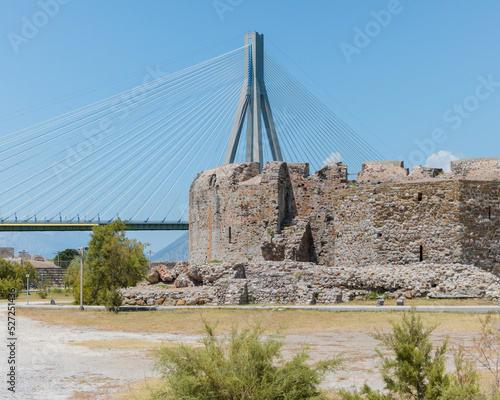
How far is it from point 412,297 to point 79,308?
14.0m

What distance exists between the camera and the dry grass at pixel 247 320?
15758 mm

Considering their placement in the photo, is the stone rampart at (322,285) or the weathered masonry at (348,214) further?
the weathered masonry at (348,214)

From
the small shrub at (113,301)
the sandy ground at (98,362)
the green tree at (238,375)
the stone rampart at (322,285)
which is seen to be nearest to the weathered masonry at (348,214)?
the stone rampart at (322,285)

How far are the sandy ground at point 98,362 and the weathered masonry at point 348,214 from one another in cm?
925

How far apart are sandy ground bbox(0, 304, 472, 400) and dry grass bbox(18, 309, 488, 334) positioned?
3.73ft

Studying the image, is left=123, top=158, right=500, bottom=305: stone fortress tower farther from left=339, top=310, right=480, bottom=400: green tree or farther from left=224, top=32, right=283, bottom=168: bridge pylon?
left=339, top=310, right=480, bottom=400: green tree

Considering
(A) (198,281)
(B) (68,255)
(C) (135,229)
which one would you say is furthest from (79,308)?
(B) (68,255)

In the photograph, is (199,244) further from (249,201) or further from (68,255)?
(68,255)

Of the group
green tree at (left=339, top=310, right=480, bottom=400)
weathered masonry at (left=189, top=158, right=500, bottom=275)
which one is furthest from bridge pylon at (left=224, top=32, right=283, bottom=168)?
green tree at (left=339, top=310, right=480, bottom=400)

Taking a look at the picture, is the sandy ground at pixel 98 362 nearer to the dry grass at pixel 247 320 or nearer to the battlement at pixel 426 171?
the dry grass at pixel 247 320

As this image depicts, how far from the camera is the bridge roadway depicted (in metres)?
79.4

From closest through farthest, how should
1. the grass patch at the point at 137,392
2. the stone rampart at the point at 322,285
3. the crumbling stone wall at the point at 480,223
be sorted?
the grass patch at the point at 137,392 → the stone rampart at the point at 322,285 → the crumbling stone wall at the point at 480,223

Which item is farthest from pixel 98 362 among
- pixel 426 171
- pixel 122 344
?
pixel 426 171

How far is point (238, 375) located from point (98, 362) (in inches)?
221
